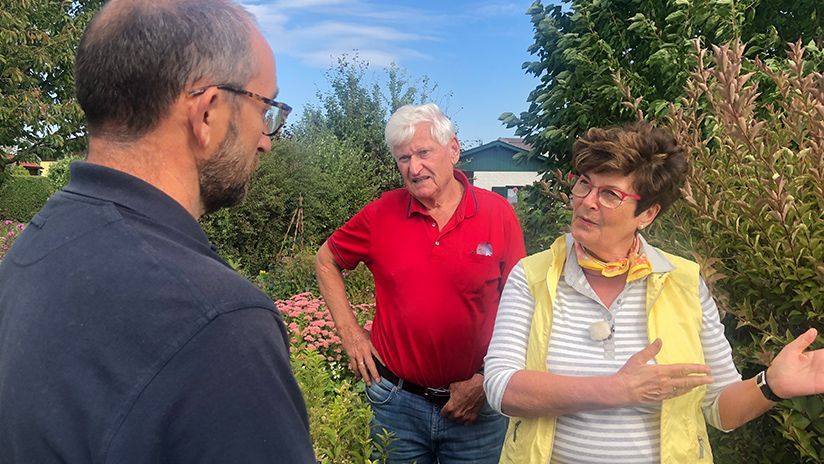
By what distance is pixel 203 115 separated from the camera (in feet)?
3.61

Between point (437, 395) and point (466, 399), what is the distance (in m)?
0.15

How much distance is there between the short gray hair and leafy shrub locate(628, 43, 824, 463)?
1874 mm

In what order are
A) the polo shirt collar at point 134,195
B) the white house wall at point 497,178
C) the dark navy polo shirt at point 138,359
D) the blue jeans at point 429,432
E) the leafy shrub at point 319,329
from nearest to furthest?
the dark navy polo shirt at point 138,359 → the polo shirt collar at point 134,195 → the blue jeans at point 429,432 → the leafy shrub at point 319,329 → the white house wall at point 497,178

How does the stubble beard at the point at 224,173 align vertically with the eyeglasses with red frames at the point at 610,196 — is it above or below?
above

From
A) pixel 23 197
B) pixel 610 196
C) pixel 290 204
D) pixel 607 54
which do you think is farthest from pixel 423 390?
pixel 23 197

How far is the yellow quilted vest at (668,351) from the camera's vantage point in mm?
1879

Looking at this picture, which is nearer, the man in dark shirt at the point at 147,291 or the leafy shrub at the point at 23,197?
the man in dark shirt at the point at 147,291

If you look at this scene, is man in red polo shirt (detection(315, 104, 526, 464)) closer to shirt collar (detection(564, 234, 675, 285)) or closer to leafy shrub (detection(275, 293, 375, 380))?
shirt collar (detection(564, 234, 675, 285))

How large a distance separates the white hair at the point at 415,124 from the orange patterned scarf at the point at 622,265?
1033 millimetres

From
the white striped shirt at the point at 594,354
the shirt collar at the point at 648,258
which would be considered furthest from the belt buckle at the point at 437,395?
the shirt collar at the point at 648,258

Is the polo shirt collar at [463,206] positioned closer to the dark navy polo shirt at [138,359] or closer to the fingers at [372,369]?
the fingers at [372,369]

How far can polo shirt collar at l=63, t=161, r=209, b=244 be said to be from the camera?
40.4 inches

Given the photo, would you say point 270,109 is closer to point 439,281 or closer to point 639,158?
point 639,158

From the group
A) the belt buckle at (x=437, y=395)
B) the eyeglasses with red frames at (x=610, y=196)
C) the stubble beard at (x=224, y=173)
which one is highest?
the stubble beard at (x=224, y=173)
